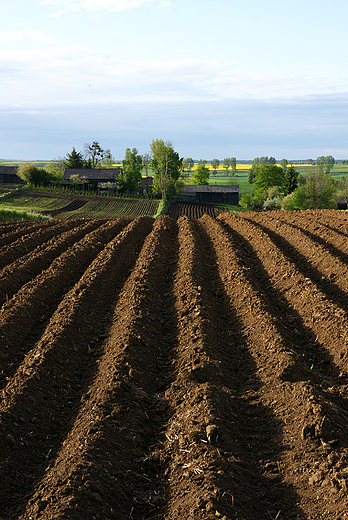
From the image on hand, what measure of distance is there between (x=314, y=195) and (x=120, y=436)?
6634 cm

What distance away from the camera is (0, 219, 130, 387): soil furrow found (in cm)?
806

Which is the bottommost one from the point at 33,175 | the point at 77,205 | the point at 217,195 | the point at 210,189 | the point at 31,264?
the point at 77,205

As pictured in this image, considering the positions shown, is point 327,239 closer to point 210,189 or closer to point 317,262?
point 317,262

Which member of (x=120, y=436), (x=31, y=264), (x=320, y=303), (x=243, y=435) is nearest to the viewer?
(x=120, y=436)

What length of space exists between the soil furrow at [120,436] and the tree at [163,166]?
69.1 m

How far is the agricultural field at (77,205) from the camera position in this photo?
2382 inches

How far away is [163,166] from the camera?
261 ft

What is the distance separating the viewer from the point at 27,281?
12.4m

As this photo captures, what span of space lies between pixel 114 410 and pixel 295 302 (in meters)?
5.53

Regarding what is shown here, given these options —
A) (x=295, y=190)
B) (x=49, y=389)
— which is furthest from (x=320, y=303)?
(x=295, y=190)

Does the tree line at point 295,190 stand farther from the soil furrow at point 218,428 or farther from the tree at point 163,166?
the soil furrow at point 218,428

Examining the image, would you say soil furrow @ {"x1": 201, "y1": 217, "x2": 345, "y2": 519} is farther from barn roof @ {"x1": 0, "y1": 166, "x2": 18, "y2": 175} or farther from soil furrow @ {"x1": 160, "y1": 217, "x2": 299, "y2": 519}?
barn roof @ {"x1": 0, "y1": 166, "x2": 18, "y2": 175}

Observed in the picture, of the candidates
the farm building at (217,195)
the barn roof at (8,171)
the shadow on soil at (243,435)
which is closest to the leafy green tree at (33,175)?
the barn roof at (8,171)

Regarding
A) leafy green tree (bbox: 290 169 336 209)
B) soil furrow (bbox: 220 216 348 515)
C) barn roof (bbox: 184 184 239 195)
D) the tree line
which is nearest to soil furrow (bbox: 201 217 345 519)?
soil furrow (bbox: 220 216 348 515)
